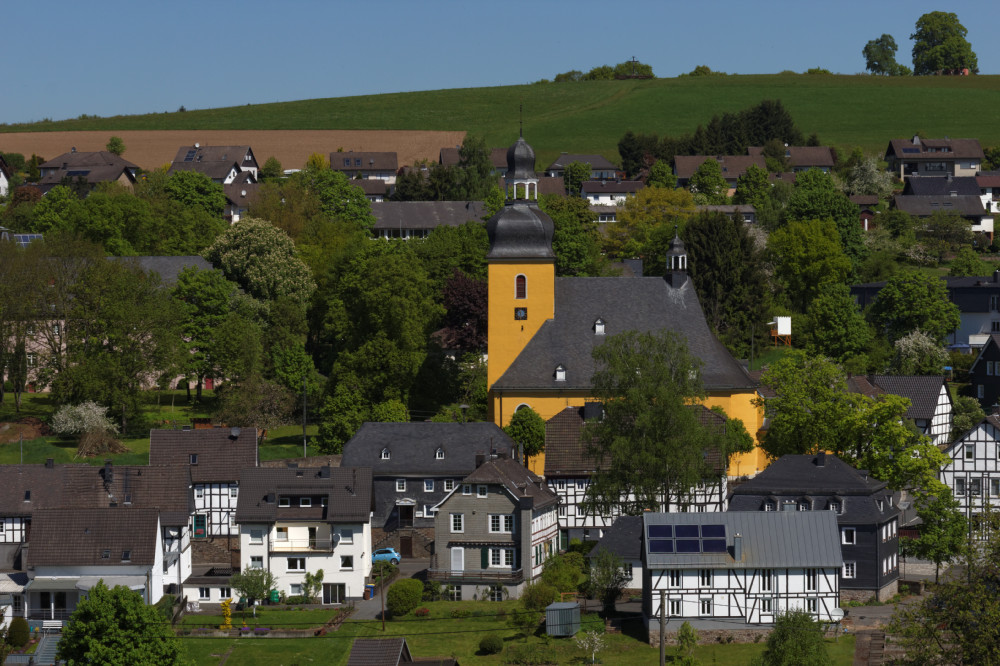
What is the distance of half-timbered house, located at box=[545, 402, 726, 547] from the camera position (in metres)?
72.9

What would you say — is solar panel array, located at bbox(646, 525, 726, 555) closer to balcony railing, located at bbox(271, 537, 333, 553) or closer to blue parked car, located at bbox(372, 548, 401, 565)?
balcony railing, located at bbox(271, 537, 333, 553)

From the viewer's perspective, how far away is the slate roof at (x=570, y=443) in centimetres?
7419

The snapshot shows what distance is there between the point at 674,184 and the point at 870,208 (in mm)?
24775

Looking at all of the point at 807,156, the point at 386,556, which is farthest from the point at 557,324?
the point at 807,156

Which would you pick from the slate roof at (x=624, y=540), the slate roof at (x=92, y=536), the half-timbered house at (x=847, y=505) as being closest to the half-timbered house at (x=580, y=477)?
the half-timbered house at (x=847, y=505)

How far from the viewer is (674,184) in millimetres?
160000

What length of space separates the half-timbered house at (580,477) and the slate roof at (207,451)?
13751mm

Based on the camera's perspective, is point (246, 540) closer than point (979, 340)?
Yes

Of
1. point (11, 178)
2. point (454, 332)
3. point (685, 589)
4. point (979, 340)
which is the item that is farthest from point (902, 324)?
point (11, 178)

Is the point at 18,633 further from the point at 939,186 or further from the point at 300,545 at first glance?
the point at 939,186

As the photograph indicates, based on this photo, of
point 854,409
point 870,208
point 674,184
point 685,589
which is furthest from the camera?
point 674,184

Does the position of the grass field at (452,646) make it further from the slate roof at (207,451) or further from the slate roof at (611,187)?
the slate roof at (611,187)

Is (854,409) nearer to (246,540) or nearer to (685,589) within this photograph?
(685,589)

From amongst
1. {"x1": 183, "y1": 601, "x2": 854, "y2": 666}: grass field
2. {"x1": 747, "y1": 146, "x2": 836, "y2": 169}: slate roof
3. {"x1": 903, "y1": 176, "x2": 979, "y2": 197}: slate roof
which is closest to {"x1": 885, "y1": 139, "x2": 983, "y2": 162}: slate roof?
{"x1": 747, "y1": 146, "x2": 836, "y2": 169}: slate roof
